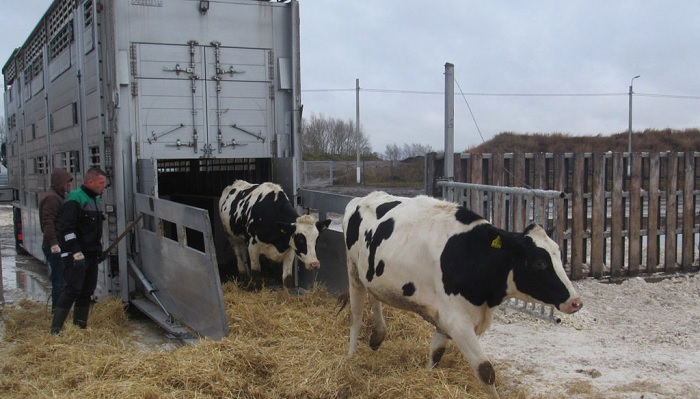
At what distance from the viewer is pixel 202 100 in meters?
8.63

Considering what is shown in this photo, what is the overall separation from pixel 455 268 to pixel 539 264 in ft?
2.01

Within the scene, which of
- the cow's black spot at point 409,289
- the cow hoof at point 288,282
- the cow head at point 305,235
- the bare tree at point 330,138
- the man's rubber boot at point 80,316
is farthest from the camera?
the bare tree at point 330,138

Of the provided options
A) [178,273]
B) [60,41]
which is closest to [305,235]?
[178,273]

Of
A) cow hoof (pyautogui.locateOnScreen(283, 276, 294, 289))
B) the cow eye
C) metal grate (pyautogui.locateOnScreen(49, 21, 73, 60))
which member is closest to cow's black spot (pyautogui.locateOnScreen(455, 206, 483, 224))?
the cow eye

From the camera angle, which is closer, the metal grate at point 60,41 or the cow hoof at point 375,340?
the cow hoof at point 375,340

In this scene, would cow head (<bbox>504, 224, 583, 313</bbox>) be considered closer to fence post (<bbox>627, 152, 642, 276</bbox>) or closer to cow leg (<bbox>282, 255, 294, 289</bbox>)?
cow leg (<bbox>282, 255, 294, 289</bbox>)

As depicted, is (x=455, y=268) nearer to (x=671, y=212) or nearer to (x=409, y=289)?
(x=409, y=289)

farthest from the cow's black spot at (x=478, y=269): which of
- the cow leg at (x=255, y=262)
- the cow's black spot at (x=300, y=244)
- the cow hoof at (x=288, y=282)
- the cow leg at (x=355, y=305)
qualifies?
the cow leg at (x=255, y=262)

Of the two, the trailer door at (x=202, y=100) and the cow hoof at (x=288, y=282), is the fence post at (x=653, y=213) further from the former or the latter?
the trailer door at (x=202, y=100)

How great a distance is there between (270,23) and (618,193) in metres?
5.70

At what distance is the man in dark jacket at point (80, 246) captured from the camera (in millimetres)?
6812

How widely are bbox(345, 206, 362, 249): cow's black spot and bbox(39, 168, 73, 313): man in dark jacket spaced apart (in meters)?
3.11

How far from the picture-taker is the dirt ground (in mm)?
5465

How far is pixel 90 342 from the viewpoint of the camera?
6508 mm
